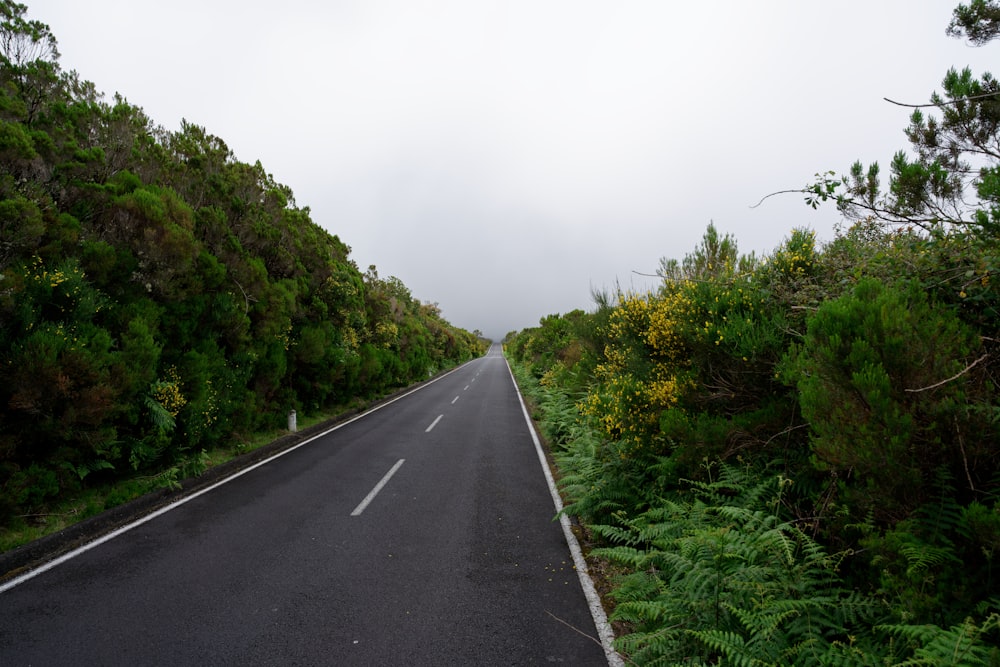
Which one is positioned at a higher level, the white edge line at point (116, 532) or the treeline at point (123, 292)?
the treeline at point (123, 292)

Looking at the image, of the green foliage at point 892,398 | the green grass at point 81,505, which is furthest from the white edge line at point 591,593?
the green grass at point 81,505

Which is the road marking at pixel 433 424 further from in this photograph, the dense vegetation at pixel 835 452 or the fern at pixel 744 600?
the fern at pixel 744 600

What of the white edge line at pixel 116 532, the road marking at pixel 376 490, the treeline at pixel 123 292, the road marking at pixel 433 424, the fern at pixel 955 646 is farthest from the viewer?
the road marking at pixel 433 424

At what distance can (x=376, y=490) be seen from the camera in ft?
22.6

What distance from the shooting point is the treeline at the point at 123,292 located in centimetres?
534

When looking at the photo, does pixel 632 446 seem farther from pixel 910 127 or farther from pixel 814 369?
pixel 910 127

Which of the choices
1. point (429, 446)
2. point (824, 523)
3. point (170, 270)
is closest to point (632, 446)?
point (824, 523)

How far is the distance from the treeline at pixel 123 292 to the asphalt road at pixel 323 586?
1545 millimetres

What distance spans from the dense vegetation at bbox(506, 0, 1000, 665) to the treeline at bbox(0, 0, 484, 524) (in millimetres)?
6901

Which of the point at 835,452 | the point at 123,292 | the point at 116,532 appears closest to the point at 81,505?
the point at 116,532

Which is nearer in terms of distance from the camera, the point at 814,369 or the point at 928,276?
the point at 814,369

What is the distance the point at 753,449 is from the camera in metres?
4.39

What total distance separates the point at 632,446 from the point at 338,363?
1068 centimetres

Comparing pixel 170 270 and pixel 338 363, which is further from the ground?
pixel 170 270
